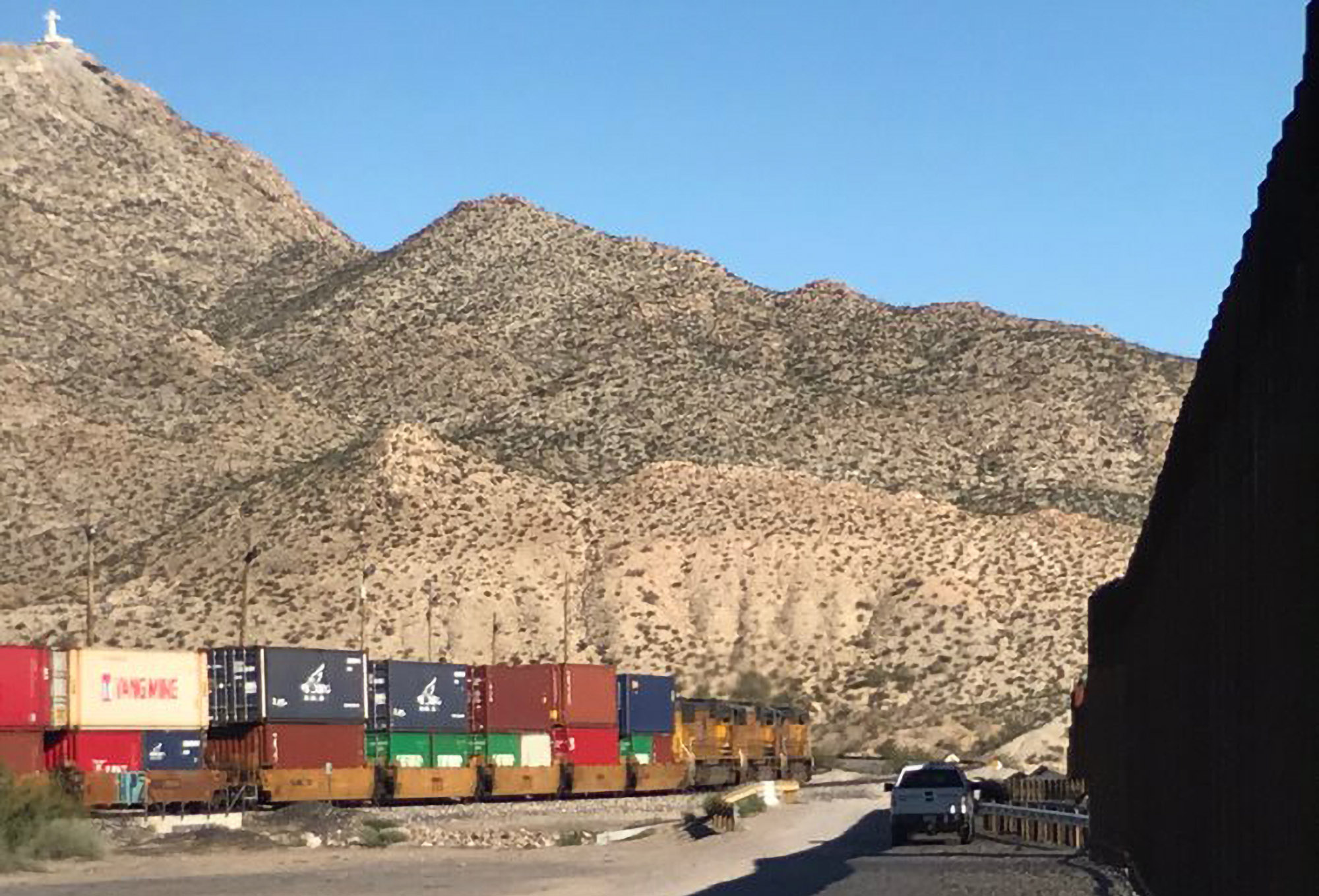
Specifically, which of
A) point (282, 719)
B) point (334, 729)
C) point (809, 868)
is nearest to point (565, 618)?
point (334, 729)

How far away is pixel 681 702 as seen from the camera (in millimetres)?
75688

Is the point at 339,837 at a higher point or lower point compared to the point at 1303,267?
lower

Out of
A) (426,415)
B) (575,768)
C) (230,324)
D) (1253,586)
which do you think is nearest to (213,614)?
(426,415)

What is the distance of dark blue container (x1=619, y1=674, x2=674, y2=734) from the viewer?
71562 mm

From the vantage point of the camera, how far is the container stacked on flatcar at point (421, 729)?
61094 mm

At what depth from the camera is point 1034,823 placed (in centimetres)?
4584

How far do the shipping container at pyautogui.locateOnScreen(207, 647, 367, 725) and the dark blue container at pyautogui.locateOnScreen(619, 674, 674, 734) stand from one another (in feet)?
50.4

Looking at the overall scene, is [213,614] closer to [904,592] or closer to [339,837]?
[904,592]

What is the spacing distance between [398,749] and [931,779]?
2324 centimetres

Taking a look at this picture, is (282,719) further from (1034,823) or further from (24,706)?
(1034,823)

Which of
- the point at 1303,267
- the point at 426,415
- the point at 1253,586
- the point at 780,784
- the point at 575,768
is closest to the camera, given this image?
the point at 1303,267

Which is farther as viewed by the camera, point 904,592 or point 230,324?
point 230,324

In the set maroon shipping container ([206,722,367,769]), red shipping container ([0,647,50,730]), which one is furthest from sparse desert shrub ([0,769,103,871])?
maroon shipping container ([206,722,367,769])

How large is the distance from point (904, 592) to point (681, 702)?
3557 cm
